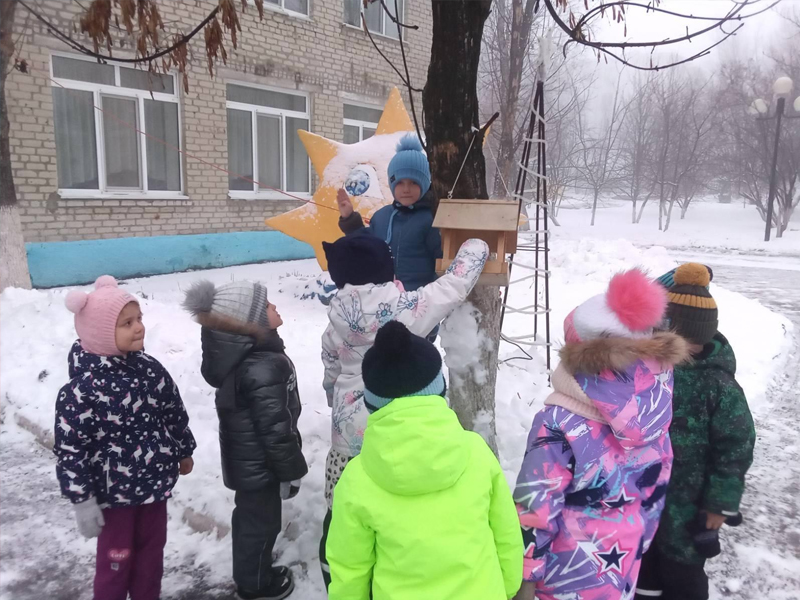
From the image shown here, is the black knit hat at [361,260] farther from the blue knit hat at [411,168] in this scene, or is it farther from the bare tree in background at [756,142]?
the bare tree in background at [756,142]

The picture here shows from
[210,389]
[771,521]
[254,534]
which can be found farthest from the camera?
[210,389]

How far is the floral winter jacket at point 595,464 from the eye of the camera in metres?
1.85

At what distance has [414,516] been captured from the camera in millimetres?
1540

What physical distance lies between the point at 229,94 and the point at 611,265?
26.0 feet

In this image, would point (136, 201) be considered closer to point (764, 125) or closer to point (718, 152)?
point (764, 125)

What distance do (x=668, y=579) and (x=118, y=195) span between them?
9368 millimetres

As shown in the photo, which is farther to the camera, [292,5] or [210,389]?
[292,5]

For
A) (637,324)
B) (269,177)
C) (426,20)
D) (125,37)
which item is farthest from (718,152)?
(637,324)

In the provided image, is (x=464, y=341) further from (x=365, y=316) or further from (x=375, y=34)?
(x=375, y=34)

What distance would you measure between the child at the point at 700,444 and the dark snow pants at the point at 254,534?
1.61 metres

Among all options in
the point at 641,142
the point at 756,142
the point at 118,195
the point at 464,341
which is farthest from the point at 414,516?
the point at 641,142

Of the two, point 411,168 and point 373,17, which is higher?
point 373,17

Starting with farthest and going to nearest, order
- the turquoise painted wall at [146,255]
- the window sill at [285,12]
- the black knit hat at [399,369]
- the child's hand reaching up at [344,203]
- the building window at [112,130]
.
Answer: the window sill at [285,12]
the building window at [112,130]
the turquoise painted wall at [146,255]
the child's hand reaching up at [344,203]
the black knit hat at [399,369]

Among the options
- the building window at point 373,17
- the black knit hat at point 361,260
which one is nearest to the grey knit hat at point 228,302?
the black knit hat at point 361,260
